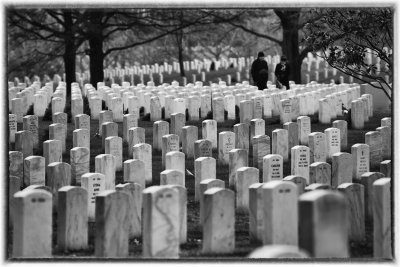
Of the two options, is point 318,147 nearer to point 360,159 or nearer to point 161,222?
point 360,159

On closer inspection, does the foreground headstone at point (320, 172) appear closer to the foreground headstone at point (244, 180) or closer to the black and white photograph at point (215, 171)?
the black and white photograph at point (215, 171)

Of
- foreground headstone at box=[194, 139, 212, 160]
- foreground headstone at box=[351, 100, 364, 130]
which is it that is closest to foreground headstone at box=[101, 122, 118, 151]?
foreground headstone at box=[194, 139, 212, 160]

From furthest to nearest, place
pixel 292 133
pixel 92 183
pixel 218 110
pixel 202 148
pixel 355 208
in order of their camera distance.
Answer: pixel 218 110, pixel 292 133, pixel 202 148, pixel 92 183, pixel 355 208

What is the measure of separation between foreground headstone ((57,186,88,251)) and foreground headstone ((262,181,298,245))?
169cm

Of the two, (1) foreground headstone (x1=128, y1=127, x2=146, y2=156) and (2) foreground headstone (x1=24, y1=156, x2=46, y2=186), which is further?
(1) foreground headstone (x1=128, y1=127, x2=146, y2=156)

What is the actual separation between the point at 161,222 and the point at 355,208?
2177 millimetres

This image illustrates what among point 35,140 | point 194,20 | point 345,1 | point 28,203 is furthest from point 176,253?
point 194,20

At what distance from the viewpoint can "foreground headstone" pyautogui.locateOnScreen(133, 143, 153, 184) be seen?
1363cm

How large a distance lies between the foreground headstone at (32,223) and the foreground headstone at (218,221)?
1.42 m

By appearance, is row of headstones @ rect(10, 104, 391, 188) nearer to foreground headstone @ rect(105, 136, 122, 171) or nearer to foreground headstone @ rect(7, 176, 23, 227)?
foreground headstone @ rect(105, 136, 122, 171)

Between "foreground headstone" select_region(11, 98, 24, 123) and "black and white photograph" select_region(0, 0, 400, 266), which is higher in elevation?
"foreground headstone" select_region(11, 98, 24, 123)

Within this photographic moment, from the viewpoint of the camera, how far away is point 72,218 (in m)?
9.77

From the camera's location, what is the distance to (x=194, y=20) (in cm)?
3042

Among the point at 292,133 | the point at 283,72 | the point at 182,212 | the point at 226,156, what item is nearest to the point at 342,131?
the point at 292,133
